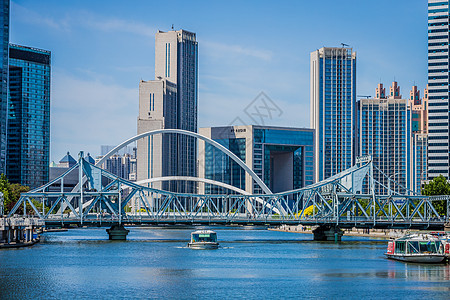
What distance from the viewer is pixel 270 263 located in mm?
101312

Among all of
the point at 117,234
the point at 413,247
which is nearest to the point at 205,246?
the point at 117,234

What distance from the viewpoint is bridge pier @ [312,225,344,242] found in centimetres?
15407

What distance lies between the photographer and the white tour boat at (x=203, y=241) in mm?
128850

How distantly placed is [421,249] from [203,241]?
42.2m

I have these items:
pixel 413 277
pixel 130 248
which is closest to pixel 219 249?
pixel 130 248

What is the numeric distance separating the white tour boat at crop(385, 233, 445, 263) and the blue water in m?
1.71

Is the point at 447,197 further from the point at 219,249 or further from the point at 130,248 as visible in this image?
the point at 130,248

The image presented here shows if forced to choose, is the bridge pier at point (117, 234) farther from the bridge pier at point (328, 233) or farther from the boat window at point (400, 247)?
the boat window at point (400, 247)

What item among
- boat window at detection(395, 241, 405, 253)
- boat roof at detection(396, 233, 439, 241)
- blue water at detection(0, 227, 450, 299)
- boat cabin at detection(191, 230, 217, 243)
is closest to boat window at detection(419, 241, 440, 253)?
boat roof at detection(396, 233, 439, 241)

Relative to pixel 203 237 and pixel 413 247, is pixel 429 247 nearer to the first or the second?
pixel 413 247

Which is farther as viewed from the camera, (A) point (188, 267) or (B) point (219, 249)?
(B) point (219, 249)

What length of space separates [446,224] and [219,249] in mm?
48732

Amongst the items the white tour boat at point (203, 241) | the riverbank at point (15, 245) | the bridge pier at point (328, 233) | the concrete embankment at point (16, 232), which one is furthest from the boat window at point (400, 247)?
the riverbank at point (15, 245)

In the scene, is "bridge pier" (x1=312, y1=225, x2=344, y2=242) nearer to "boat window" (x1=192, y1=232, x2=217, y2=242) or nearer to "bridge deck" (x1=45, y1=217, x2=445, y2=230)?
"bridge deck" (x1=45, y1=217, x2=445, y2=230)
